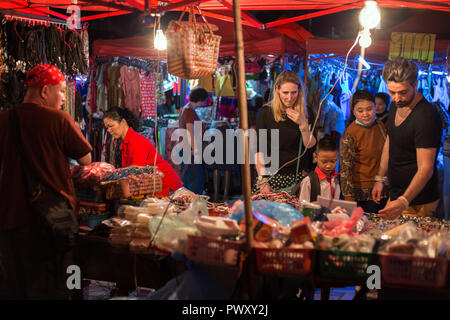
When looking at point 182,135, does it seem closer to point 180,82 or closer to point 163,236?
point 180,82

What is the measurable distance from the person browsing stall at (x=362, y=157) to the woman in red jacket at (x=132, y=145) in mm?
1743

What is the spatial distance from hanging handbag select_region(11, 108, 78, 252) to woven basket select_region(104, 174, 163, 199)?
0.67 meters

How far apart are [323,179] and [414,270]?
72.2 inches

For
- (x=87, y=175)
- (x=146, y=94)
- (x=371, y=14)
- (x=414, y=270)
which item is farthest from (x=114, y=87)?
(x=414, y=270)

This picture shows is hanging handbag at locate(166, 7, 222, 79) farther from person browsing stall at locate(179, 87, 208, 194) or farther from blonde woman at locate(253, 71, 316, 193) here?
person browsing stall at locate(179, 87, 208, 194)

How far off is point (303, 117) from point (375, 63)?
3.48 m

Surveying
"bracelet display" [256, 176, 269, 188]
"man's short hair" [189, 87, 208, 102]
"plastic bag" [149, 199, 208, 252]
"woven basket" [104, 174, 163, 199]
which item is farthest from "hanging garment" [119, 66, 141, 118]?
"plastic bag" [149, 199, 208, 252]

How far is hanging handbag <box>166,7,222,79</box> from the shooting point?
300 cm

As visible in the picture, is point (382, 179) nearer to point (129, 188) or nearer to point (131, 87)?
point (129, 188)

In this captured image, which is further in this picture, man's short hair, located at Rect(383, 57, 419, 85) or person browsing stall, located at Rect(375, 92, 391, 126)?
person browsing stall, located at Rect(375, 92, 391, 126)

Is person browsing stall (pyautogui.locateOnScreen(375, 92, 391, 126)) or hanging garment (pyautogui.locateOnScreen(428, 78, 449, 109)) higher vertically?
hanging garment (pyautogui.locateOnScreen(428, 78, 449, 109))

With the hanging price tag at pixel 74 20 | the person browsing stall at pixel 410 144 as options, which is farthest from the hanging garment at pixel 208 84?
the person browsing stall at pixel 410 144
